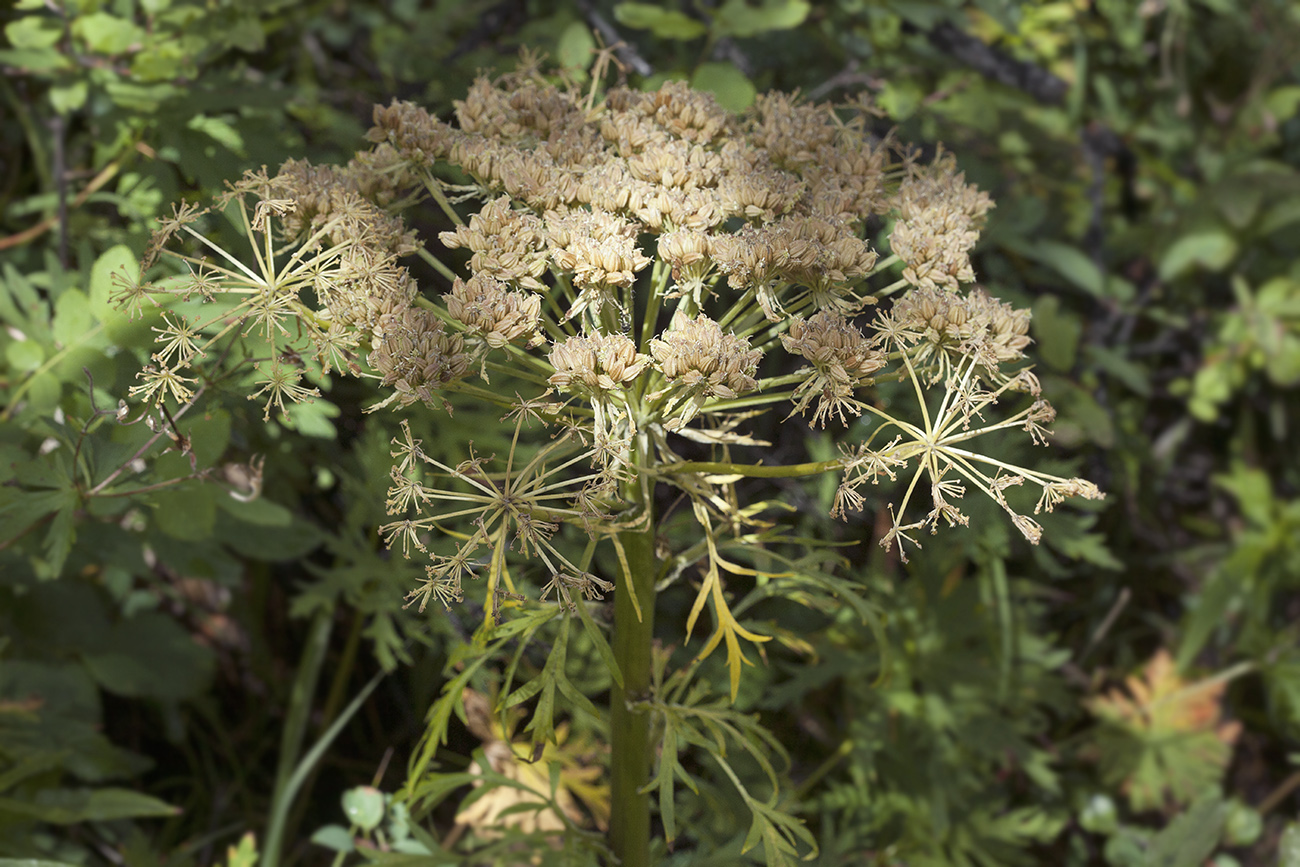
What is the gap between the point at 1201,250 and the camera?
96.2 inches

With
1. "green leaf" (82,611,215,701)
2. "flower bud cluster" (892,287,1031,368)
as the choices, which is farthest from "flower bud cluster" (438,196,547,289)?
"green leaf" (82,611,215,701)

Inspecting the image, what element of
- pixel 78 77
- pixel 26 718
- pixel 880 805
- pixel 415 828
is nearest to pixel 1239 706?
pixel 880 805

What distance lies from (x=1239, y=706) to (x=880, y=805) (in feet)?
4.36

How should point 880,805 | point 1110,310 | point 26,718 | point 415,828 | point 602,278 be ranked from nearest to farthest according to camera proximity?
point 602,278 < point 415,828 < point 26,718 < point 880,805 < point 1110,310

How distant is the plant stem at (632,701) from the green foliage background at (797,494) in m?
0.13

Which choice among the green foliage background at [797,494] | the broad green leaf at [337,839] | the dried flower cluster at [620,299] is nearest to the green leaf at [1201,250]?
the green foliage background at [797,494]

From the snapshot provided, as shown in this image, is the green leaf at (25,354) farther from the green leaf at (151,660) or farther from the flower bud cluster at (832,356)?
the flower bud cluster at (832,356)

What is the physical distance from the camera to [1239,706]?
2580 mm

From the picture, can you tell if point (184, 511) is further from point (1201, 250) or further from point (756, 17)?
point (1201, 250)

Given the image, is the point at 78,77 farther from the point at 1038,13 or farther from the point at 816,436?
the point at 1038,13

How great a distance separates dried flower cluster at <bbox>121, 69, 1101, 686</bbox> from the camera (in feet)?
2.99

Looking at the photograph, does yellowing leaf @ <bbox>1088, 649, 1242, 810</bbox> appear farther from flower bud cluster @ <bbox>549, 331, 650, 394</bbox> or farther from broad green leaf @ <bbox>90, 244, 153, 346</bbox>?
broad green leaf @ <bbox>90, 244, 153, 346</bbox>

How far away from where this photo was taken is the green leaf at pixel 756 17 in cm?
175

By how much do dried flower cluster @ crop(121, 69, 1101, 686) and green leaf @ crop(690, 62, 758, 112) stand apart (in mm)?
621
